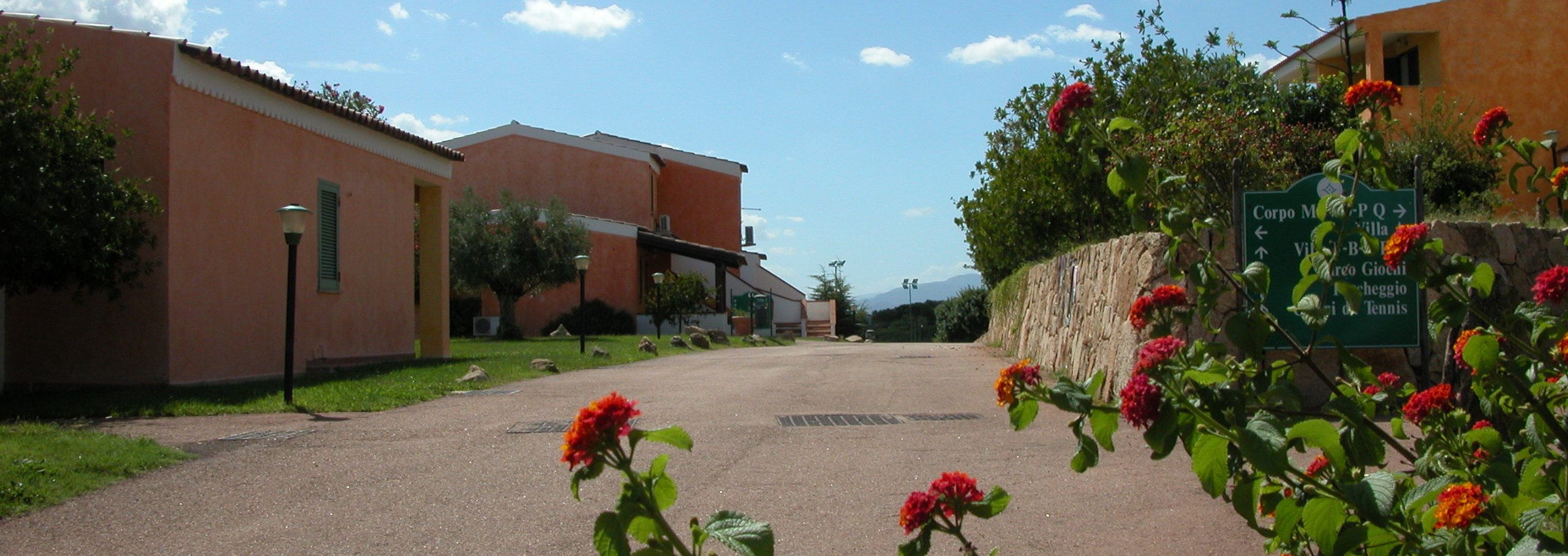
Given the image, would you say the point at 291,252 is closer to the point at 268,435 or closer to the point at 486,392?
the point at 486,392

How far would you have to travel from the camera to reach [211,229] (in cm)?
1328

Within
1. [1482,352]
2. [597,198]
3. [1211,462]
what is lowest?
[1211,462]

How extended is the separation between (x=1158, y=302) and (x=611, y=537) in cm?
168

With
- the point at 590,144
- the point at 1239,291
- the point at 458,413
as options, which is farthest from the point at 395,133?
the point at 590,144

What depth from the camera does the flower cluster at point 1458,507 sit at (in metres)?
2.50

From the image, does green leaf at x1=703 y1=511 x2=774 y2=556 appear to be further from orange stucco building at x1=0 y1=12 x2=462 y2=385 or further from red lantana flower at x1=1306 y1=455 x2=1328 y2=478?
orange stucco building at x1=0 y1=12 x2=462 y2=385

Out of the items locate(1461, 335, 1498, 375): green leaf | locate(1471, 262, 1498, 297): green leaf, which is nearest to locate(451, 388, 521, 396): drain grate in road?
locate(1471, 262, 1498, 297): green leaf

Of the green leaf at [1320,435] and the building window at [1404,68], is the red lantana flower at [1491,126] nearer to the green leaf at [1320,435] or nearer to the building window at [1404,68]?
the green leaf at [1320,435]

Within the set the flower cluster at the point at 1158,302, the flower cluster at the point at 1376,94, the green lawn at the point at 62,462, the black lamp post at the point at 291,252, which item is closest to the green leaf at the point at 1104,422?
the flower cluster at the point at 1158,302

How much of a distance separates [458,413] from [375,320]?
8347 millimetres

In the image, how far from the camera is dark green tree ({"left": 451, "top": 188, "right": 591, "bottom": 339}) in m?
31.1

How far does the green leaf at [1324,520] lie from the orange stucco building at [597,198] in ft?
108

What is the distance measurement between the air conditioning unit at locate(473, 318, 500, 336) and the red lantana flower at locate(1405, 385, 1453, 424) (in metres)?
32.2

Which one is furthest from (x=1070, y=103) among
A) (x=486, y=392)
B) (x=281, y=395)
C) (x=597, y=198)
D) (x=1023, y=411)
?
(x=597, y=198)
